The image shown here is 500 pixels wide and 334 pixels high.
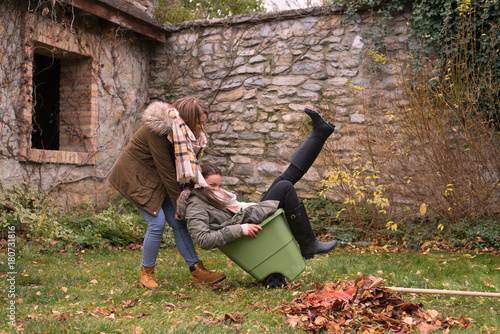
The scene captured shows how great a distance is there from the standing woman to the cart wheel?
420 mm

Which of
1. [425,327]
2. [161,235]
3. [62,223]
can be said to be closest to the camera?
[425,327]

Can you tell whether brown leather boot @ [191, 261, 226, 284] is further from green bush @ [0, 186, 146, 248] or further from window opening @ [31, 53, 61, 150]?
window opening @ [31, 53, 61, 150]

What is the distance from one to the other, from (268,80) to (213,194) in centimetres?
379

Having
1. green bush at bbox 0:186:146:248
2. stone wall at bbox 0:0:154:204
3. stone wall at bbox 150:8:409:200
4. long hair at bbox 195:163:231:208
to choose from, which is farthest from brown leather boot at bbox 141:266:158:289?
stone wall at bbox 150:8:409:200

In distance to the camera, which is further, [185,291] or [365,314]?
[185,291]

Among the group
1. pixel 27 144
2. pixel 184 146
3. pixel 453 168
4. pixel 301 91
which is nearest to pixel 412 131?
pixel 453 168

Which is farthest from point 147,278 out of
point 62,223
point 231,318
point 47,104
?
point 47,104

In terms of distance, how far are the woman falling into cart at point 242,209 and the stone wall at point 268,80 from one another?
2.50m

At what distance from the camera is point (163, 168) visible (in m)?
3.28

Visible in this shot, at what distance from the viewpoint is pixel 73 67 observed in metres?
6.35

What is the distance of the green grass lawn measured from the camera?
2451mm

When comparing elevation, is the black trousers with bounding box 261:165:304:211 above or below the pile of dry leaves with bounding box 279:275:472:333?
above

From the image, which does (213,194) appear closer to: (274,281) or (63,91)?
(274,281)

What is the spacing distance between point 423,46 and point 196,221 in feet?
13.1
